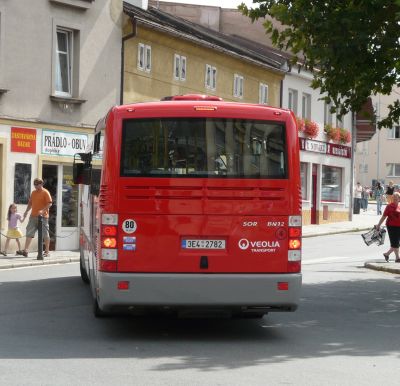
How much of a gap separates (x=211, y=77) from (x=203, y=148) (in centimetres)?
2503

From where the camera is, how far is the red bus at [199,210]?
34.9ft

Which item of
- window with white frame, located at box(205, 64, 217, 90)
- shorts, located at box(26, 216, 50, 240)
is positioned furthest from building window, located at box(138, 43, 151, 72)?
shorts, located at box(26, 216, 50, 240)

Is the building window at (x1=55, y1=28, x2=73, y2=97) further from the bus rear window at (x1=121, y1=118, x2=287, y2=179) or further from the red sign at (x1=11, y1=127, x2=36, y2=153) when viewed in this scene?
the bus rear window at (x1=121, y1=118, x2=287, y2=179)

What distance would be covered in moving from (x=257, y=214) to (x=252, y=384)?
291cm

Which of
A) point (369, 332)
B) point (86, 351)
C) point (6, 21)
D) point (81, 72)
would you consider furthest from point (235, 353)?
point (81, 72)

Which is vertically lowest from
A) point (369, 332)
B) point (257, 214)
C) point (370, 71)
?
point (369, 332)

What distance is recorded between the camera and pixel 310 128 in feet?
143

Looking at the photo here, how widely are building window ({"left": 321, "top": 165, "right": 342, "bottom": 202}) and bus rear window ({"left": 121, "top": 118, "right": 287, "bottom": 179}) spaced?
3535cm

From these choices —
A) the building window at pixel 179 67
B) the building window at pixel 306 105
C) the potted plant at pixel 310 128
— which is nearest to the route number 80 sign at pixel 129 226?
the building window at pixel 179 67

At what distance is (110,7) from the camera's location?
28.5 metres

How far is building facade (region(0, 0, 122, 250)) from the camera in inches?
973

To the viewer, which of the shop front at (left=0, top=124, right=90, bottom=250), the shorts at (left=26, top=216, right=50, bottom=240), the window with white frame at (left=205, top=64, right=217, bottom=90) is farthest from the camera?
the window with white frame at (left=205, top=64, right=217, bottom=90)

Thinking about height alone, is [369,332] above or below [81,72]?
below

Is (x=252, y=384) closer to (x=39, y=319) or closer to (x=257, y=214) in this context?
(x=257, y=214)
